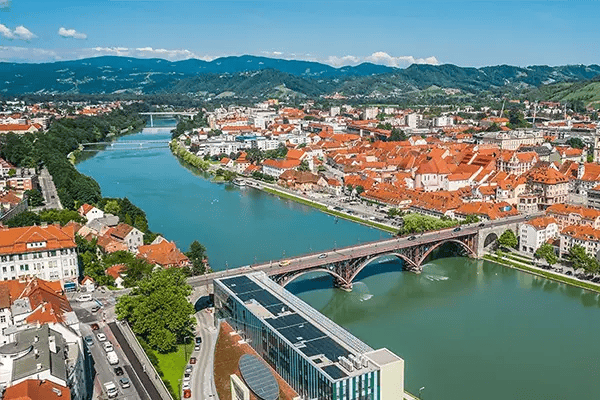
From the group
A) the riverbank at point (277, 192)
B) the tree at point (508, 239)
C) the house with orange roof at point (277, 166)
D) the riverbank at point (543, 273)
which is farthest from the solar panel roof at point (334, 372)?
the house with orange roof at point (277, 166)

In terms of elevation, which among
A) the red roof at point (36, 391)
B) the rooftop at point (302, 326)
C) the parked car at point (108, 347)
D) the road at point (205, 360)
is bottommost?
the road at point (205, 360)

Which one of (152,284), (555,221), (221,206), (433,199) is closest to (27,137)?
(221,206)

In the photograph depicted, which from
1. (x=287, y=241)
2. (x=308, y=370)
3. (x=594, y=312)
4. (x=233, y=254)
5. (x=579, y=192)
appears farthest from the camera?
(x=579, y=192)

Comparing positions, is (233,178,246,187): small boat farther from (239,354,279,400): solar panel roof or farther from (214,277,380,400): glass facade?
(239,354,279,400): solar panel roof

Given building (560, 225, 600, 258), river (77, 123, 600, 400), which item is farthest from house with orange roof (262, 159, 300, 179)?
building (560, 225, 600, 258)

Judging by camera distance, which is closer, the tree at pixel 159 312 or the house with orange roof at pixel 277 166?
the tree at pixel 159 312

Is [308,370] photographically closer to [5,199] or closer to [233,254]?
[233,254]

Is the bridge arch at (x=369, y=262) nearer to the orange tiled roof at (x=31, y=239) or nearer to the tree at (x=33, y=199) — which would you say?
the orange tiled roof at (x=31, y=239)
